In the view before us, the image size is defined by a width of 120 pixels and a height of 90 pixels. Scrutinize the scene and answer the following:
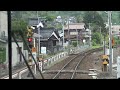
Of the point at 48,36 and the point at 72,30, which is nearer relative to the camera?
the point at 48,36

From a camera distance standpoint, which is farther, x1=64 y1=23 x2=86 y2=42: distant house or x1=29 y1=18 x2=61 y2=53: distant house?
x1=64 y1=23 x2=86 y2=42: distant house

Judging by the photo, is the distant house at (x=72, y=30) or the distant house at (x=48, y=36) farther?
the distant house at (x=72, y=30)

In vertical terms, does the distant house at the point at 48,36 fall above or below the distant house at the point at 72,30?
below

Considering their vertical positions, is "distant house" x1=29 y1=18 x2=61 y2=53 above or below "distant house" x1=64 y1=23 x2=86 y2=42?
below

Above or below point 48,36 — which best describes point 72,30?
above
